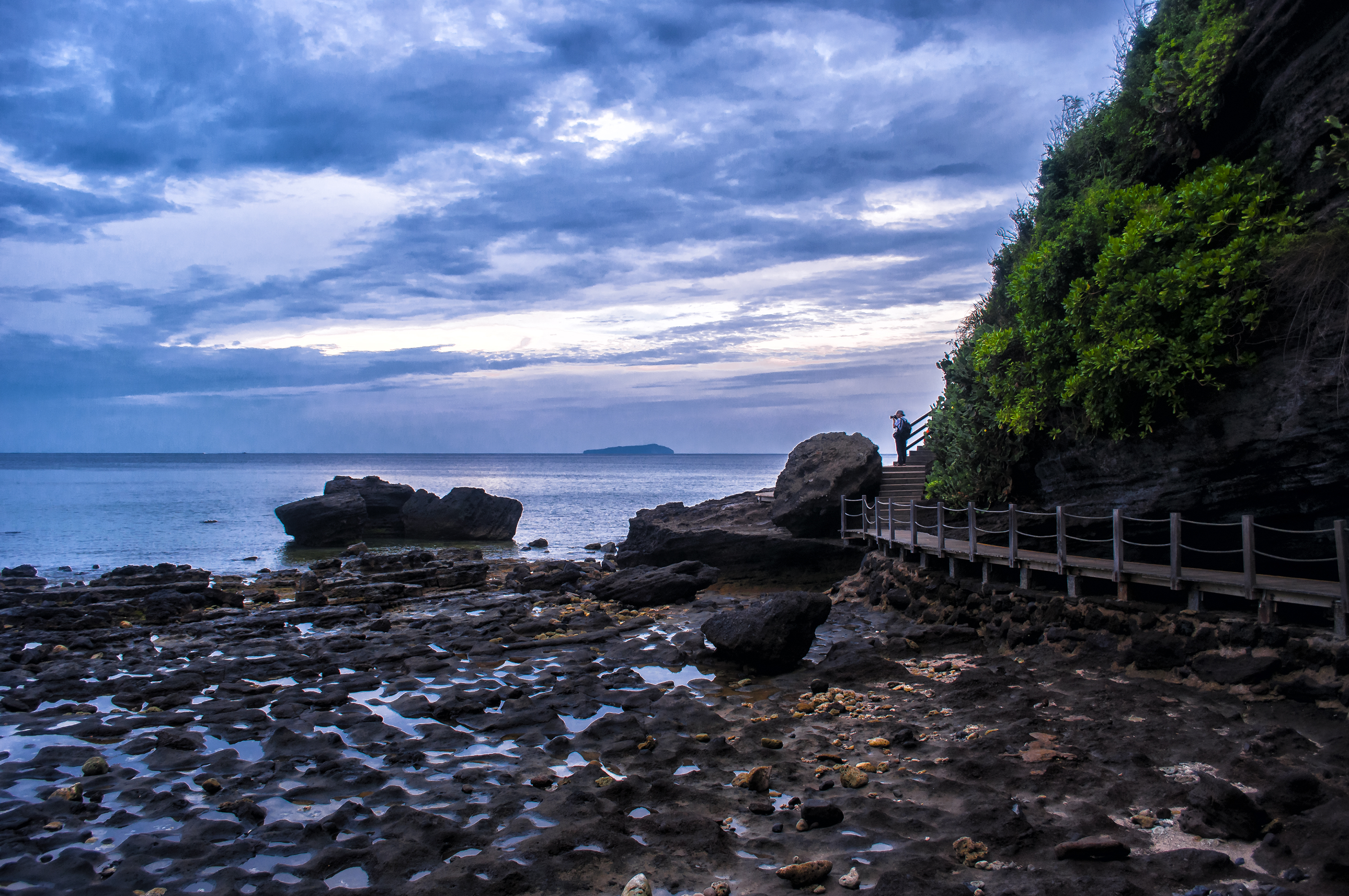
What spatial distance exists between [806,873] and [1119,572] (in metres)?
7.27

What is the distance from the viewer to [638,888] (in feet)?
18.0

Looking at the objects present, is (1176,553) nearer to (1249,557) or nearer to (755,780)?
(1249,557)

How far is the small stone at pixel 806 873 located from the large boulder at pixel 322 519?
117 ft

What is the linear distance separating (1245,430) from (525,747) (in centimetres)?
1019

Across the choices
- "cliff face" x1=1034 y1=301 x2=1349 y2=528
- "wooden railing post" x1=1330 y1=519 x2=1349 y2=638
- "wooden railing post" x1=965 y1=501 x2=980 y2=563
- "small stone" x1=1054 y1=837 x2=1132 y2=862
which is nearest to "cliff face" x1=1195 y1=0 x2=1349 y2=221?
"cliff face" x1=1034 y1=301 x2=1349 y2=528

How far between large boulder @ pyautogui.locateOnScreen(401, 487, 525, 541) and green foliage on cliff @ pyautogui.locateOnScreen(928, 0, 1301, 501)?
28435 millimetres

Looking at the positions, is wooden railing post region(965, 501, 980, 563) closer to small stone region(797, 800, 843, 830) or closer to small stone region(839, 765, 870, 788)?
small stone region(839, 765, 870, 788)

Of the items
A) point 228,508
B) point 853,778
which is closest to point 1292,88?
point 853,778

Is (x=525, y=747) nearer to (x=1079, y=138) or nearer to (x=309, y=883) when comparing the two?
(x=309, y=883)

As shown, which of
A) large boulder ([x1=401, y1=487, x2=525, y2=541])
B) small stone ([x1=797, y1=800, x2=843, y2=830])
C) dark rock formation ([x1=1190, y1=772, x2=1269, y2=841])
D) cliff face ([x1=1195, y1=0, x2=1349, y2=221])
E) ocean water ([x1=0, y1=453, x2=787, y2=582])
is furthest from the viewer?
large boulder ([x1=401, y1=487, x2=525, y2=541])

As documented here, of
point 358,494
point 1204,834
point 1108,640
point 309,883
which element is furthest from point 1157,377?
point 358,494

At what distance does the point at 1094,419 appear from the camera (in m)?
11.7

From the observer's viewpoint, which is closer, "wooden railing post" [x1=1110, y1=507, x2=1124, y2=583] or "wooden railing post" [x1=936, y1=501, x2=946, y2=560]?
"wooden railing post" [x1=1110, y1=507, x2=1124, y2=583]

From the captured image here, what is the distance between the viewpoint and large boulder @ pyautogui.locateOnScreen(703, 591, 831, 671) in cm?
1186
